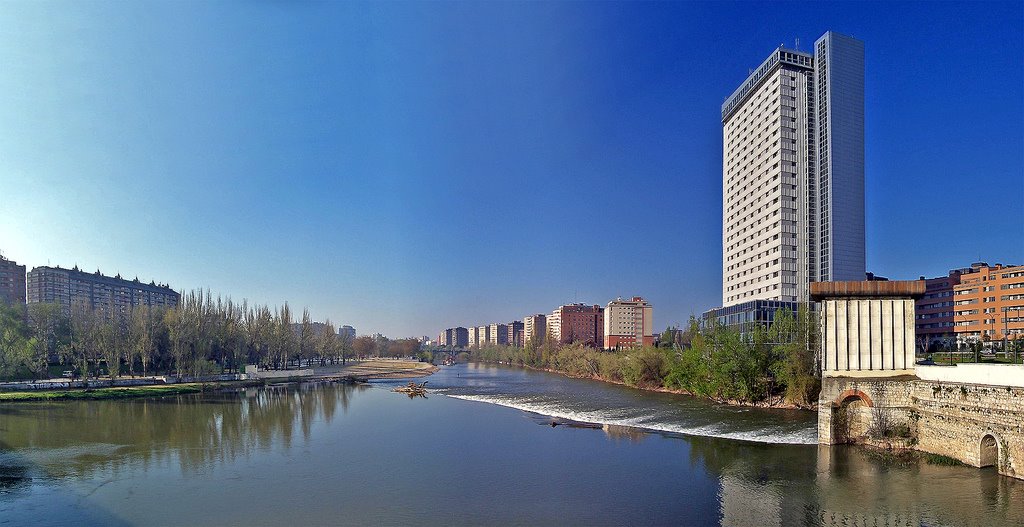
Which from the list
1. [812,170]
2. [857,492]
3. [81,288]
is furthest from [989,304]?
[81,288]

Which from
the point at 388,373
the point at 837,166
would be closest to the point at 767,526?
the point at 837,166

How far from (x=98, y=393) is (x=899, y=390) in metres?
61.8

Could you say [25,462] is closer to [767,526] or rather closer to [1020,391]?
[767,526]

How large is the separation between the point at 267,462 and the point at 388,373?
238 ft

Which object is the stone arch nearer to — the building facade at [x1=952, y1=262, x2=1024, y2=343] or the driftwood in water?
the driftwood in water

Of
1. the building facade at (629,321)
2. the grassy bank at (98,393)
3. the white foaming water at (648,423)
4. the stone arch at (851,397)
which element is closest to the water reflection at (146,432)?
the grassy bank at (98,393)

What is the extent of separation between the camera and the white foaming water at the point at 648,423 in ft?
104

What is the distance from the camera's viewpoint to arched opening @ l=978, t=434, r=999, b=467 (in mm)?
22648

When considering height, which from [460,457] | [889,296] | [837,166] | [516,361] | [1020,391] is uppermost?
[837,166]

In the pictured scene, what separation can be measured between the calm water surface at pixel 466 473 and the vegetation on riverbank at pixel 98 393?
3.92 metres

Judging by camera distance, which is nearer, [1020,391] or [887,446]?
[1020,391]

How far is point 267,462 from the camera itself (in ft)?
91.9

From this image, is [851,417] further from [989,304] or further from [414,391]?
[989,304]

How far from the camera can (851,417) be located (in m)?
28.6
